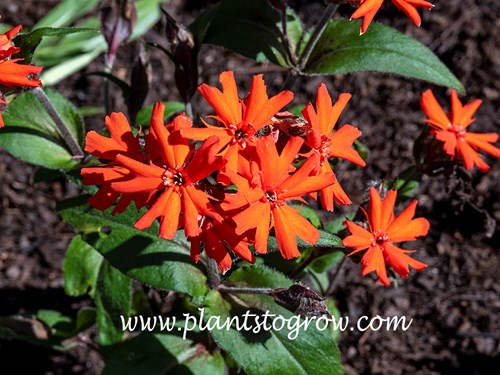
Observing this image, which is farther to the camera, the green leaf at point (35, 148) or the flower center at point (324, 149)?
the green leaf at point (35, 148)

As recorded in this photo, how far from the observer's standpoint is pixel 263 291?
1537mm

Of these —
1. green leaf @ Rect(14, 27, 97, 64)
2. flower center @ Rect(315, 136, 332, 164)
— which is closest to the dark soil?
flower center @ Rect(315, 136, 332, 164)

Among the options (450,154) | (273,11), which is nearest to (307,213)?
(450,154)

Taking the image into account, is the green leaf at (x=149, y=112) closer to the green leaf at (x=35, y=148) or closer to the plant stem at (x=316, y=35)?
the green leaf at (x=35, y=148)

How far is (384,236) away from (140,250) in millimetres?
561

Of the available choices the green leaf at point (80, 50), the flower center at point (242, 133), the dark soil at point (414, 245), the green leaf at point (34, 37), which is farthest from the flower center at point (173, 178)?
the green leaf at point (80, 50)

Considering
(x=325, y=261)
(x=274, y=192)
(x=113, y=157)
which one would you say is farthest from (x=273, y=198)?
(x=325, y=261)

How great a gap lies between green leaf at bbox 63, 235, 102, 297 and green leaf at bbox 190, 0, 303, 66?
2.31ft

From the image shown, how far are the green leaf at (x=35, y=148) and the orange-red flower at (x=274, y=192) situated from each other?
2.45 ft

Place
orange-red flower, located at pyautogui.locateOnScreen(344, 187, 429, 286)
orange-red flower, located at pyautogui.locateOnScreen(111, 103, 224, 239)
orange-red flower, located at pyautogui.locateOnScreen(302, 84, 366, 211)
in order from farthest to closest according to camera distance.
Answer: orange-red flower, located at pyautogui.locateOnScreen(344, 187, 429, 286) < orange-red flower, located at pyautogui.locateOnScreen(302, 84, 366, 211) < orange-red flower, located at pyautogui.locateOnScreen(111, 103, 224, 239)

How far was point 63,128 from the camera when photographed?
1.68m

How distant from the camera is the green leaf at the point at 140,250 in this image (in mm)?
1522

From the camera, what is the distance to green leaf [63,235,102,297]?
6.38 feet

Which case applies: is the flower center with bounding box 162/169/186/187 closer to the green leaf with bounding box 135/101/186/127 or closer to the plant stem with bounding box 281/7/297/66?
the plant stem with bounding box 281/7/297/66
